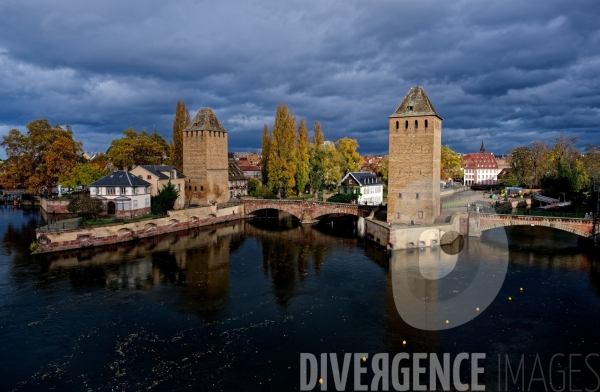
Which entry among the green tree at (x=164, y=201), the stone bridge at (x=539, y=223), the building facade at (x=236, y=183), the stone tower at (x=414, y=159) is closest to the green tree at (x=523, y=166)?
the stone bridge at (x=539, y=223)

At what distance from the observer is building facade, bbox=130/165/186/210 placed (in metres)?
44.6

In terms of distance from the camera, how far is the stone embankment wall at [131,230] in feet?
102

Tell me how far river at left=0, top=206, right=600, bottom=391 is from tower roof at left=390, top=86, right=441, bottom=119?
11.4 meters

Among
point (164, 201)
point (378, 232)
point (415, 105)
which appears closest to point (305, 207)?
point (378, 232)

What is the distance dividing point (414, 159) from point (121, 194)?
27.4 metres

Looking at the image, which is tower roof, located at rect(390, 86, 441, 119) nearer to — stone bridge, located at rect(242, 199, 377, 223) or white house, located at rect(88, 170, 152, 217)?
stone bridge, located at rect(242, 199, 377, 223)

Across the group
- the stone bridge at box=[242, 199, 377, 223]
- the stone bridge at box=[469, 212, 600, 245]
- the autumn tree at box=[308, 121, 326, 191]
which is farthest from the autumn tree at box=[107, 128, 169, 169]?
the stone bridge at box=[469, 212, 600, 245]

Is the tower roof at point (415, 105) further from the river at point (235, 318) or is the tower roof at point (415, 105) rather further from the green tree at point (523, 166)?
the green tree at point (523, 166)

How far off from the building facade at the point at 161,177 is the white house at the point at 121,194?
2.35 m

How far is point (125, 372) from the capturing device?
583 inches

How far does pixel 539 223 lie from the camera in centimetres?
3328

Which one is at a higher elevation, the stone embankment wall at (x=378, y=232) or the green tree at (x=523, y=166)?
the green tree at (x=523, y=166)

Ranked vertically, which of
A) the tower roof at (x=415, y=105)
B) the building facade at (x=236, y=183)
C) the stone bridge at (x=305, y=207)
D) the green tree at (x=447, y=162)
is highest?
the tower roof at (x=415, y=105)

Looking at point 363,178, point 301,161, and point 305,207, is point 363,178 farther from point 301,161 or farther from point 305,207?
point 305,207
